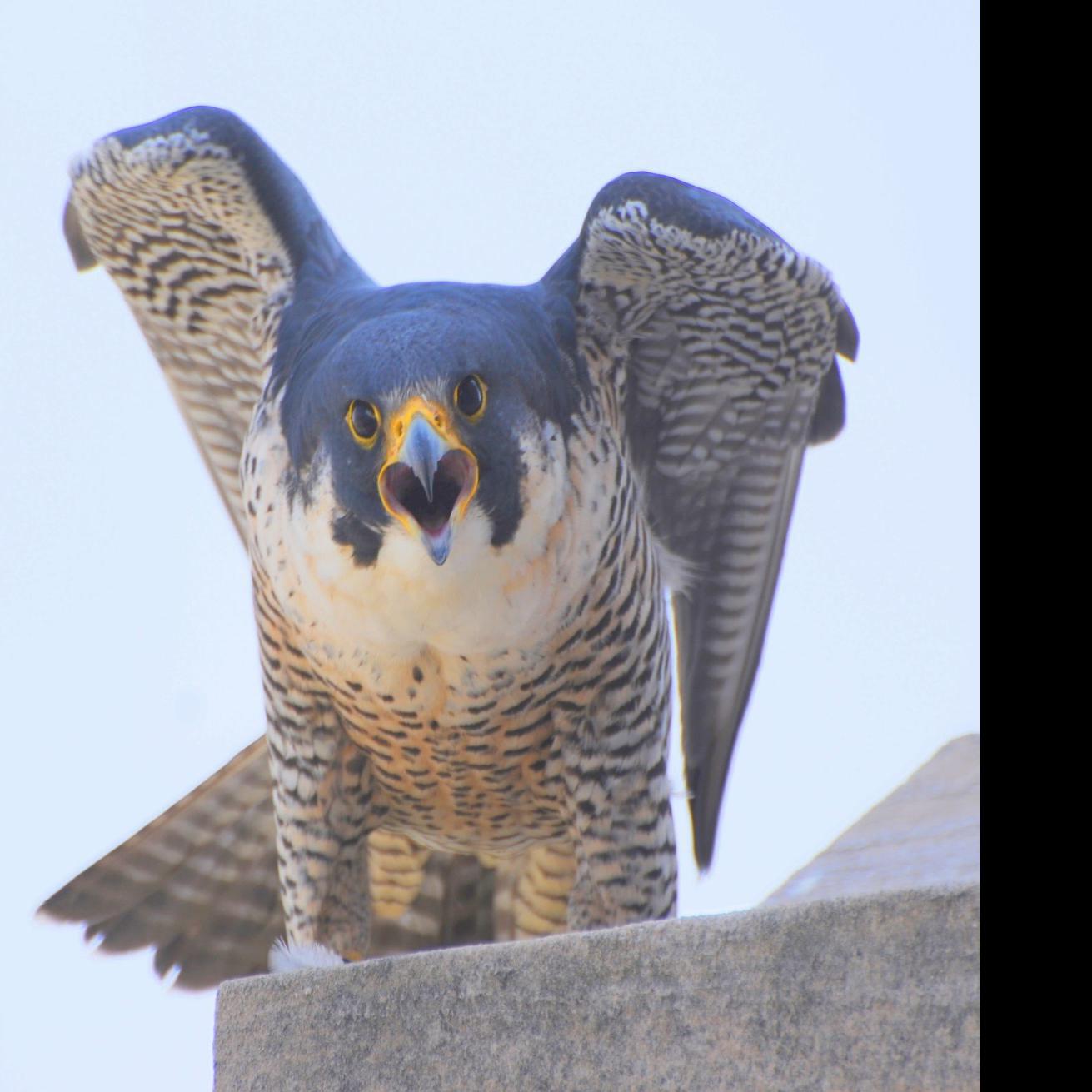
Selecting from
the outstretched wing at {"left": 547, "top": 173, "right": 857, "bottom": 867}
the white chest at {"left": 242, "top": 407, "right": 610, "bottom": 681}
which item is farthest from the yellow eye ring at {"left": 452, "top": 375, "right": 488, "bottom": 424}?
the outstretched wing at {"left": 547, "top": 173, "right": 857, "bottom": 867}

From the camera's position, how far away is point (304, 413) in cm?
310

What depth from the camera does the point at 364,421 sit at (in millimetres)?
2910

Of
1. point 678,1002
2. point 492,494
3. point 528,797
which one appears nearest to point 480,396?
point 492,494

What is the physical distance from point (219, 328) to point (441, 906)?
5.28ft

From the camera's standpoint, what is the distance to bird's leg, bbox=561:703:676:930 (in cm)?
345

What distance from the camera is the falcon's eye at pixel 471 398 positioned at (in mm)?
2931

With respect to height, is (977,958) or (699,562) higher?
(977,958)

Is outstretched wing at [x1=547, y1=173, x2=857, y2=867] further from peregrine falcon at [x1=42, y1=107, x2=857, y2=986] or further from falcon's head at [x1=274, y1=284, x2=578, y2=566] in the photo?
falcon's head at [x1=274, y1=284, x2=578, y2=566]

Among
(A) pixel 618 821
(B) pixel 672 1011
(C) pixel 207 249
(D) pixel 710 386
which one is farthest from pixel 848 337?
(B) pixel 672 1011
